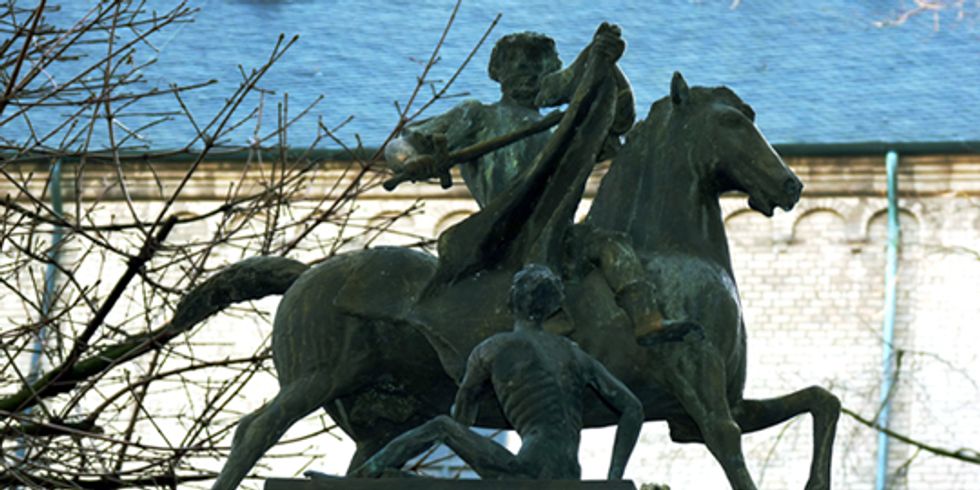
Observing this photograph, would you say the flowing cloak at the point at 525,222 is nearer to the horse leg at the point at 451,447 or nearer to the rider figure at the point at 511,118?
the rider figure at the point at 511,118

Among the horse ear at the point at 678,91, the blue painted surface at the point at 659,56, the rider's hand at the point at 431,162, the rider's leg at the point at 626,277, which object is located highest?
the horse ear at the point at 678,91

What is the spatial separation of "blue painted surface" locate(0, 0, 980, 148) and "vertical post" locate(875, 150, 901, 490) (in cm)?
57

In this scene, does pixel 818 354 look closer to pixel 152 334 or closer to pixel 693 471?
pixel 693 471

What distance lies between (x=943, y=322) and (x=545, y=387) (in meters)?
18.1

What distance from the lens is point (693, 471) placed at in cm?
2683

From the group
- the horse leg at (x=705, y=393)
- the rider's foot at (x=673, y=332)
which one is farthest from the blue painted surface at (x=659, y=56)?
the rider's foot at (x=673, y=332)

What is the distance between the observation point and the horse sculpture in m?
11.5

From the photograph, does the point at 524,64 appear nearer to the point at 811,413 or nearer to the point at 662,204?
the point at 662,204

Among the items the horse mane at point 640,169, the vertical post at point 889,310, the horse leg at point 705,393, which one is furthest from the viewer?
the vertical post at point 889,310

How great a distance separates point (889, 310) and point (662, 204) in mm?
16788

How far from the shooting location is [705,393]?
37.5ft

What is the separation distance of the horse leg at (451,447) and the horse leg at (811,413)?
172 centimetres

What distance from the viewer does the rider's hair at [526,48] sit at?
12422 millimetres

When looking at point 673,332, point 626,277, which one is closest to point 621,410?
point 673,332
